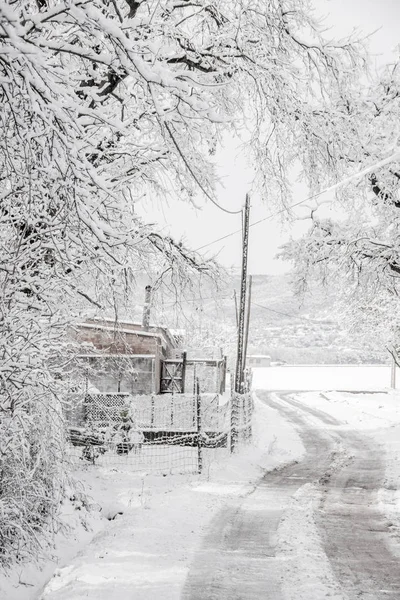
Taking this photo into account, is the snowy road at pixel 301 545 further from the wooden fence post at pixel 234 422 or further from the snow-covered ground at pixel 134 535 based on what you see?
the wooden fence post at pixel 234 422

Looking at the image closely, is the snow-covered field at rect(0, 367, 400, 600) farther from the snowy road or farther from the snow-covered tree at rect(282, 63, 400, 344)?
the snow-covered tree at rect(282, 63, 400, 344)

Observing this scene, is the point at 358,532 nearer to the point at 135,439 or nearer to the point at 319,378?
the point at 135,439

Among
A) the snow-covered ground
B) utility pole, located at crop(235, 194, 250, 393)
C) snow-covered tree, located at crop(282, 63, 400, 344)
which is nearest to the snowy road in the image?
the snow-covered ground

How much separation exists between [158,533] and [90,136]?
5037 mm

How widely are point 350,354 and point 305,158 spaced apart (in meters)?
119

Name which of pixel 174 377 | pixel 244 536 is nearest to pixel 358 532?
pixel 244 536

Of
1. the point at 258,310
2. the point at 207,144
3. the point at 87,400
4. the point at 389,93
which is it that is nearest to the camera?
the point at 207,144

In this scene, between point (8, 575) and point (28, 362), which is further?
point (8, 575)

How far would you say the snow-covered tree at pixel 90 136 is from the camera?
339 centimetres

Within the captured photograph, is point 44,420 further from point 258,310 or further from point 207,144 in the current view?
point 258,310

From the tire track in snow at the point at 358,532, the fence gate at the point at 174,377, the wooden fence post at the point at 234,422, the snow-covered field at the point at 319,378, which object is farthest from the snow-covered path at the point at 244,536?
the snow-covered field at the point at 319,378

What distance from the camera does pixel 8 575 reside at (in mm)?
5754

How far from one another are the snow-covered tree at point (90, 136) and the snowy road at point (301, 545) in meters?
2.00

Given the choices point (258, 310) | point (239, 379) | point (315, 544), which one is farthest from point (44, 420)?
point (258, 310)
